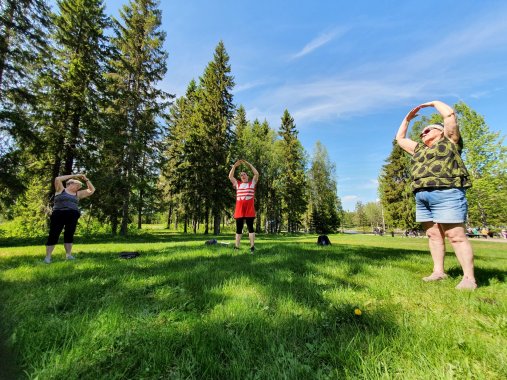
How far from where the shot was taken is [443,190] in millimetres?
3475

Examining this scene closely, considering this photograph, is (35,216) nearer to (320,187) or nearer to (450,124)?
(450,124)

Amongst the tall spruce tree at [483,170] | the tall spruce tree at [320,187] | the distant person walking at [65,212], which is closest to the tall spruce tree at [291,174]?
the tall spruce tree at [320,187]

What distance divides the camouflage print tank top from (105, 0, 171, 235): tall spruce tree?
58.1 feet

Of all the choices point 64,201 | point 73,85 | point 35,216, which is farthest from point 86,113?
point 64,201

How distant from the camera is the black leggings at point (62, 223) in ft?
18.9

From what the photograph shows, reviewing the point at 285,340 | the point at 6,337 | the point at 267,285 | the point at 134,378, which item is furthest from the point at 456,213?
the point at 6,337

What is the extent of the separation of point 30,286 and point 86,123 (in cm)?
1692

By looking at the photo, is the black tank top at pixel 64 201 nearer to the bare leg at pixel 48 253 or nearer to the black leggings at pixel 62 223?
the black leggings at pixel 62 223

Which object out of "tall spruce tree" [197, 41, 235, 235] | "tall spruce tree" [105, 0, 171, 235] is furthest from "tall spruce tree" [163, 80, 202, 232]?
"tall spruce tree" [105, 0, 171, 235]

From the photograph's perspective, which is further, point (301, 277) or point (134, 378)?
point (301, 277)

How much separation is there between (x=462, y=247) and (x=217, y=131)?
28.4 meters

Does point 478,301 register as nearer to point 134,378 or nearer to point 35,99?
point 134,378

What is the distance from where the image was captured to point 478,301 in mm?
2555

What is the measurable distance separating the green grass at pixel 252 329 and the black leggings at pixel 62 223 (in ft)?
8.21
